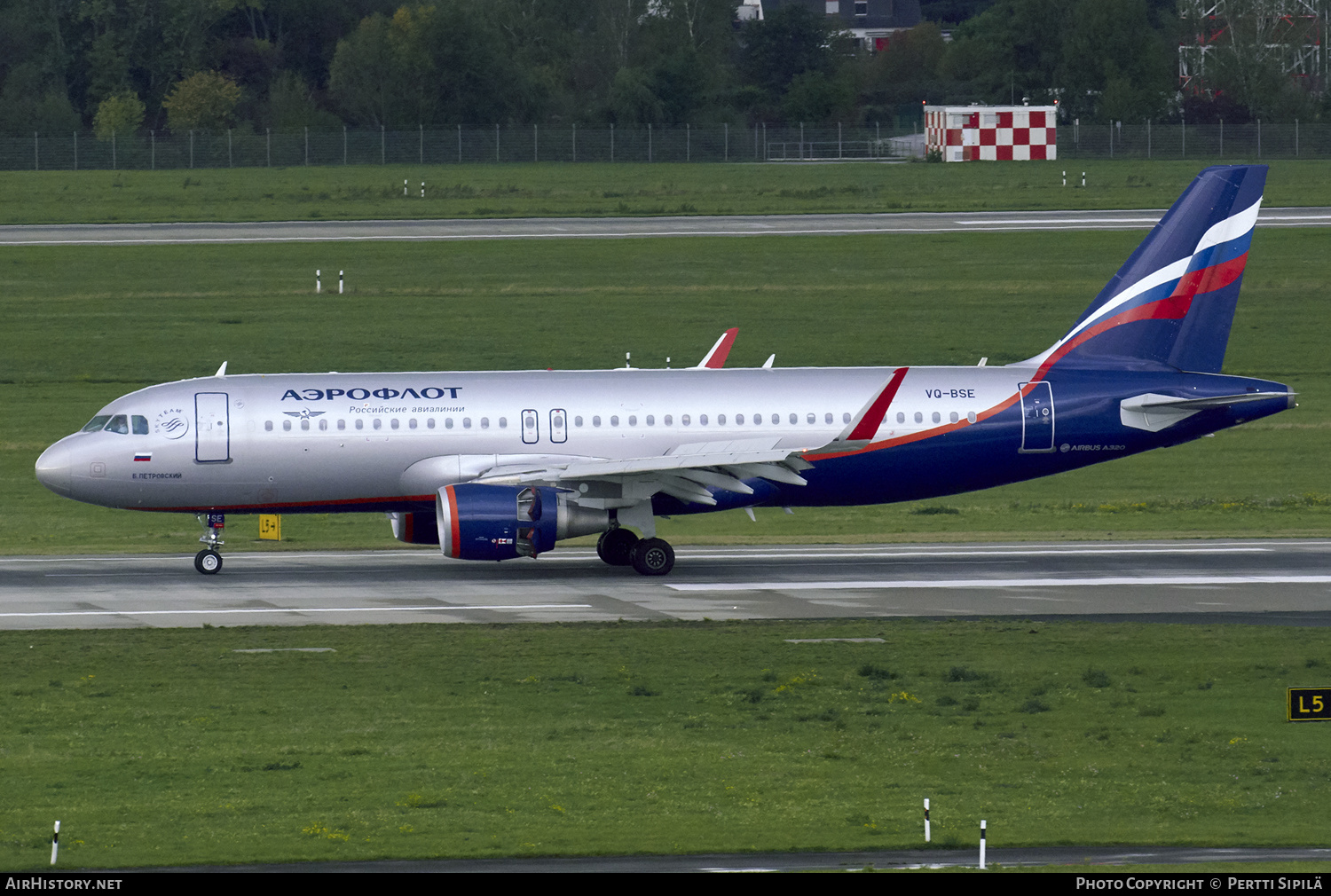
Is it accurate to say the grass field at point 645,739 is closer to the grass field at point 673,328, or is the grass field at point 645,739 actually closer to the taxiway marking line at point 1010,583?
the taxiway marking line at point 1010,583

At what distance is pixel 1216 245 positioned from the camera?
3941 cm

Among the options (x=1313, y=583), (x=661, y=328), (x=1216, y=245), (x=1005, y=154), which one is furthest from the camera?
(x=1005, y=154)

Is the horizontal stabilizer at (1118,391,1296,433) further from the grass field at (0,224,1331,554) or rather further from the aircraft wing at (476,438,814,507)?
the aircraft wing at (476,438,814,507)

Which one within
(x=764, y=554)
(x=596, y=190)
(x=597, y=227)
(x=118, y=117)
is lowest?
(x=764, y=554)

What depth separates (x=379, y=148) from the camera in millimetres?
106938

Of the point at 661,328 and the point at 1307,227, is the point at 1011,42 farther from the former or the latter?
the point at 661,328

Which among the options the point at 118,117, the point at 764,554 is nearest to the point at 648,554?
the point at 764,554

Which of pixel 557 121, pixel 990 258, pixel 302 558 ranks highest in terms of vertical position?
pixel 557 121

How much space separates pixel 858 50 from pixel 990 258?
11145 cm

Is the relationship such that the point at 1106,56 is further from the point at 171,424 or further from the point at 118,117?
the point at 171,424

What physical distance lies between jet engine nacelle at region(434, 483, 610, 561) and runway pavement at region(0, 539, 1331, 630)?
0.90 m

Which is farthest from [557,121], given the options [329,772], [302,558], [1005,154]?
[329,772]

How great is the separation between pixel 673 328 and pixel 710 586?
3347 centimetres

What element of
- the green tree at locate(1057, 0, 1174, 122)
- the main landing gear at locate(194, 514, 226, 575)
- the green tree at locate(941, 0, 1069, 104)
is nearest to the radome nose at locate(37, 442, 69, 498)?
the main landing gear at locate(194, 514, 226, 575)
